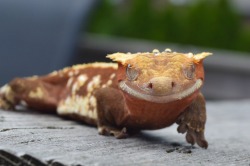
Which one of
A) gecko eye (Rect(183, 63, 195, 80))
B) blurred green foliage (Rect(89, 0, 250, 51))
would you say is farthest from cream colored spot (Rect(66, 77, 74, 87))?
blurred green foliage (Rect(89, 0, 250, 51))

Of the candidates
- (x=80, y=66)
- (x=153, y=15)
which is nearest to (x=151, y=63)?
(x=80, y=66)

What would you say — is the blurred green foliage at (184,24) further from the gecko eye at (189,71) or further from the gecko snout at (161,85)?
the gecko snout at (161,85)

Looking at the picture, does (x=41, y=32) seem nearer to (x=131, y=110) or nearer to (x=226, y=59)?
(x=226, y=59)

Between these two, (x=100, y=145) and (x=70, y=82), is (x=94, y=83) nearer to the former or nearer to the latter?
(x=70, y=82)

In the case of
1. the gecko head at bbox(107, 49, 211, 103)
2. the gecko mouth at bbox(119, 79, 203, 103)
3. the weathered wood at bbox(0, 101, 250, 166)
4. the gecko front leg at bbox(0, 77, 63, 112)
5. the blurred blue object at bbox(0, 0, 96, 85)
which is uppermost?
the blurred blue object at bbox(0, 0, 96, 85)

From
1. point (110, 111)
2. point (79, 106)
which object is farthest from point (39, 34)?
point (110, 111)

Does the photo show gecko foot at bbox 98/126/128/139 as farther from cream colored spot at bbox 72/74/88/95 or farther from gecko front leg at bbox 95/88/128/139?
cream colored spot at bbox 72/74/88/95

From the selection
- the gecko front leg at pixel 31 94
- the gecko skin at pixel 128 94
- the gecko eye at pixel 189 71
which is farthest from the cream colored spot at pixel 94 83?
the gecko eye at pixel 189 71
